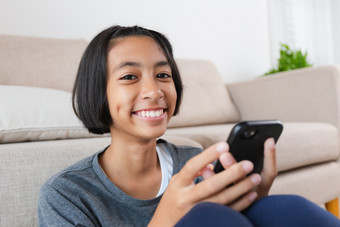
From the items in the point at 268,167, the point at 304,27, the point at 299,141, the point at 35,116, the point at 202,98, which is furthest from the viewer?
the point at 304,27

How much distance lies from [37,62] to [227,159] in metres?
1.15

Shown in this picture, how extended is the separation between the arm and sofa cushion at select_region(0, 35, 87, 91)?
41.3 inches

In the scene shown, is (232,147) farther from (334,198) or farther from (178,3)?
(178,3)

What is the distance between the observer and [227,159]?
51cm

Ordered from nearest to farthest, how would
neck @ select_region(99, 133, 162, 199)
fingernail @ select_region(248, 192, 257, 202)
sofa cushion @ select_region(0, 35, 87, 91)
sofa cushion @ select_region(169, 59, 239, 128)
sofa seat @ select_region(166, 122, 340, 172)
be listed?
fingernail @ select_region(248, 192, 257, 202)
neck @ select_region(99, 133, 162, 199)
sofa seat @ select_region(166, 122, 340, 172)
sofa cushion @ select_region(0, 35, 87, 91)
sofa cushion @ select_region(169, 59, 239, 128)

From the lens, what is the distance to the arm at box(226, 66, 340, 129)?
172 cm

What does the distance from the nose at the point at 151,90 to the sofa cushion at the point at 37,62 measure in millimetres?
828

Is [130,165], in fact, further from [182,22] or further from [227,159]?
[182,22]

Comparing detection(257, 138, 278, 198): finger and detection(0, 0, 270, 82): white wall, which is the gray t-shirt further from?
Answer: detection(0, 0, 270, 82): white wall

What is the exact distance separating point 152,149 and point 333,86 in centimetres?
124

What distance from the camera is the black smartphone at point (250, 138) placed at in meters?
0.52

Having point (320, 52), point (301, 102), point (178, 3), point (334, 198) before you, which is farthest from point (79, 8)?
point (320, 52)

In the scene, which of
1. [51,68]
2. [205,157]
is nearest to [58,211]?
[205,157]

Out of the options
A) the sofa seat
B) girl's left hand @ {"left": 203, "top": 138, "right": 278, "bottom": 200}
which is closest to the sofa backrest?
the sofa seat
